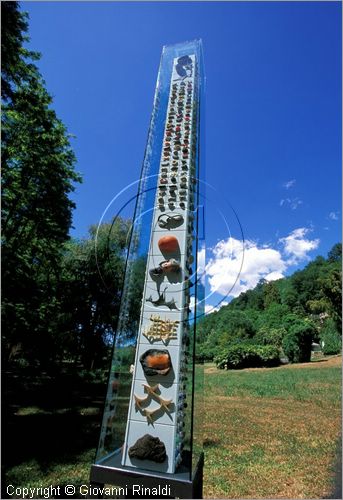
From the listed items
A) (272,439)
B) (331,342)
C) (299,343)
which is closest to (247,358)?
(299,343)

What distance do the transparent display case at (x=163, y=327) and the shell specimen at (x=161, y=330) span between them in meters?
0.01

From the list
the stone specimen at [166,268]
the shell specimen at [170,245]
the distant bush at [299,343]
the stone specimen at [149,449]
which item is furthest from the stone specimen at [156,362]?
the distant bush at [299,343]

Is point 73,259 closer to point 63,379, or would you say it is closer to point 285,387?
point 63,379

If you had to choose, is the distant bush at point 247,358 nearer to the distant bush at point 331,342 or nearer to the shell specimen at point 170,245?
the distant bush at point 331,342

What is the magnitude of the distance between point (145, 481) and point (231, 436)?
667cm

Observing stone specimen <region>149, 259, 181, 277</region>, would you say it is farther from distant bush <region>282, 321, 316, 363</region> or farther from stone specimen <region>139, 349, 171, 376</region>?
distant bush <region>282, 321, 316, 363</region>

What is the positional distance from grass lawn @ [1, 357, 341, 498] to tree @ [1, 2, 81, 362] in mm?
2824

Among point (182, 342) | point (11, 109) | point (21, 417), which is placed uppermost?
point (11, 109)

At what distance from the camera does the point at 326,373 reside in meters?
21.0

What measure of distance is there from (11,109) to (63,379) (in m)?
13.9

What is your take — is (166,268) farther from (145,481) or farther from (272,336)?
(272,336)

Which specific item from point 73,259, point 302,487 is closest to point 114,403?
point 302,487

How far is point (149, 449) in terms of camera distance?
403 cm

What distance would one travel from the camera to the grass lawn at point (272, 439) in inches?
252
